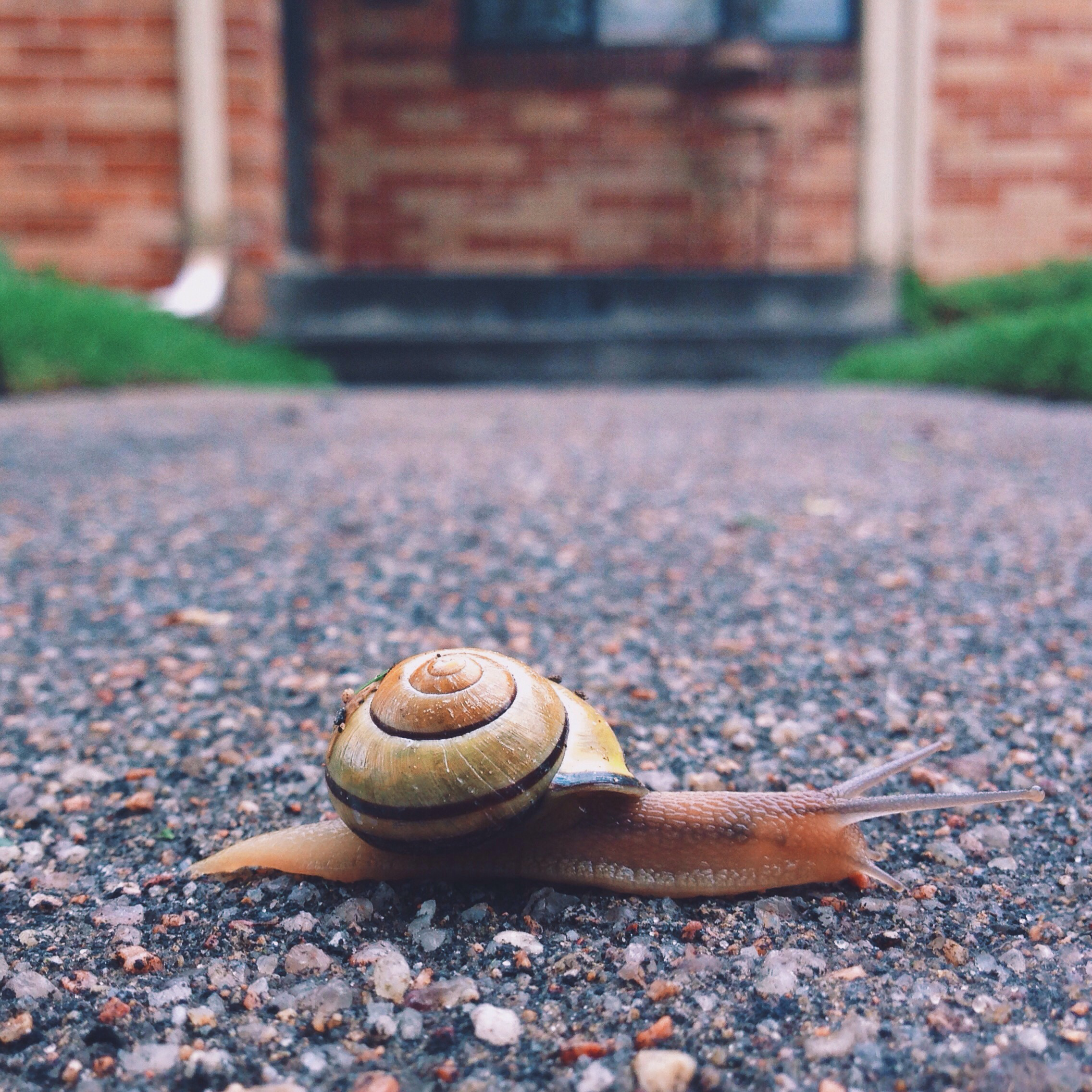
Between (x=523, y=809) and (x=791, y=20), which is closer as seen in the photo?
(x=523, y=809)

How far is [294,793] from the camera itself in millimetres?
1291

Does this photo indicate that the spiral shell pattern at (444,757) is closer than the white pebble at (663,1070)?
No

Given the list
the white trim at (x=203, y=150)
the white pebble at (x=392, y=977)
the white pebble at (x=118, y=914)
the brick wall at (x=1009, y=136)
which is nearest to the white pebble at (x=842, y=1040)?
the white pebble at (x=392, y=977)

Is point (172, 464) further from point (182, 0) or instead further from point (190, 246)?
point (182, 0)

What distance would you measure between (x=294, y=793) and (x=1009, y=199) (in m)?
7.76

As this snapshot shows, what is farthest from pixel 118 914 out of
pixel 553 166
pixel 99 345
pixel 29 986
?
pixel 553 166

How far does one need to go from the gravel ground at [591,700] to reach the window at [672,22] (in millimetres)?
5944

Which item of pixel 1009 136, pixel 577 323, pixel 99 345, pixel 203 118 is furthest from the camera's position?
pixel 1009 136

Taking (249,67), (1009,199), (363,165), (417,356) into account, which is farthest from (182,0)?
(1009,199)

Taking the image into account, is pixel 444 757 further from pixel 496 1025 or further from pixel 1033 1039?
pixel 1033 1039

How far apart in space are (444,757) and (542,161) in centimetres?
773

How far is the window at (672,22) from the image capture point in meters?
7.96

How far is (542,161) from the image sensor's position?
8102 mm

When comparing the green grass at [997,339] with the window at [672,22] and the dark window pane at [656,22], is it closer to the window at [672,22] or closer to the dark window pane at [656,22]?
the window at [672,22]
